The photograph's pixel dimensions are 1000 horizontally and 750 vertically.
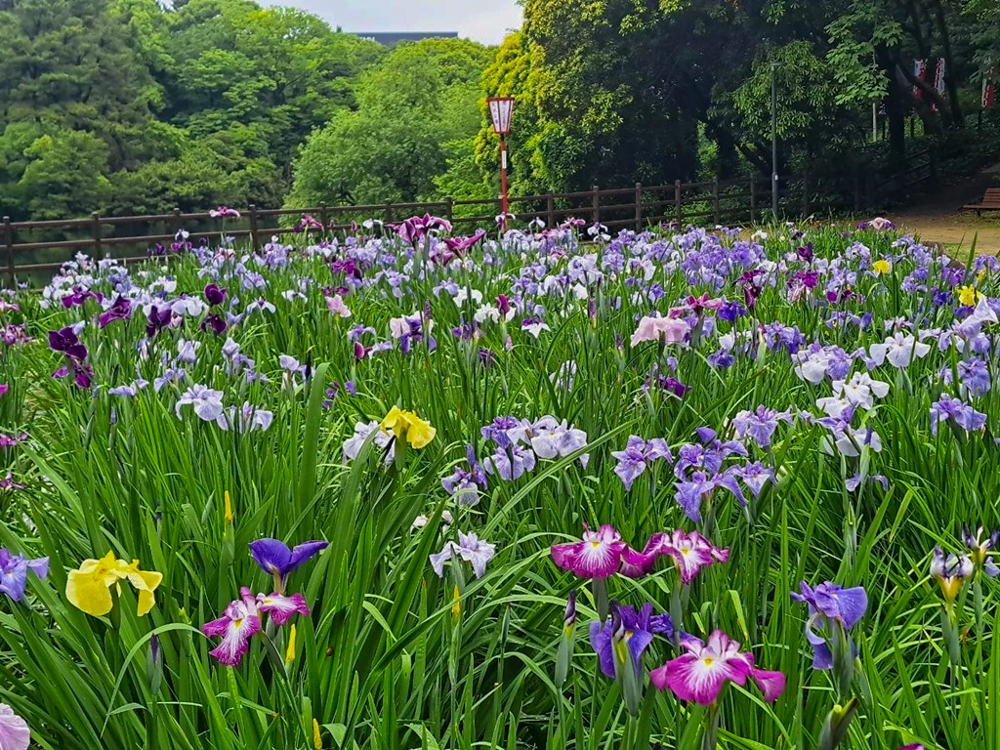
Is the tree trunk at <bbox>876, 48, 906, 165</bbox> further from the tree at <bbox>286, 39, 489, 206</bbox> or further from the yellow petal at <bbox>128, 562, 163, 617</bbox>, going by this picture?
the yellow petal at <bbox>128, 562, 163, 617</bbox>

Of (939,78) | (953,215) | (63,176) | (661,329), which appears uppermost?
(939,78)

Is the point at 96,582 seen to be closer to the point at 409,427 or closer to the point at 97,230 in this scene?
the point at 409,427

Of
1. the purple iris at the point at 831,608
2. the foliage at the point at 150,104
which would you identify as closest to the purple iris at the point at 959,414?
the purple iris at the point at 831,608

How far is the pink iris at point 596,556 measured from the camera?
3.47 ft

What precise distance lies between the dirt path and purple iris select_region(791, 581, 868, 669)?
15.6m

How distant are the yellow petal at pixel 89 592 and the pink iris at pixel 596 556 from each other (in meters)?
0.50

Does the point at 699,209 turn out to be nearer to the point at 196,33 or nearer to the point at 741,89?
the point at 741,89

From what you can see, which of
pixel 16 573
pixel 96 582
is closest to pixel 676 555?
pixel 96 582

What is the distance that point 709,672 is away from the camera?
35.4 inches

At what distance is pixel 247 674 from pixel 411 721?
0.84 ft

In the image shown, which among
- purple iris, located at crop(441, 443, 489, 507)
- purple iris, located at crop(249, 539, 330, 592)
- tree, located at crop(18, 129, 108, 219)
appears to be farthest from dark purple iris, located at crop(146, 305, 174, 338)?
tree, located at crop(18, 129, 108, 219)

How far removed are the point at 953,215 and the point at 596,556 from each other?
2169cm

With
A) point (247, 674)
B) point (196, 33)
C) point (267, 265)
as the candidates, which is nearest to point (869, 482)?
point (247, 674)

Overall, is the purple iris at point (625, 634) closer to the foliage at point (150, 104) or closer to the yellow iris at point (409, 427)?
the yellow iris at point (409, 427)
